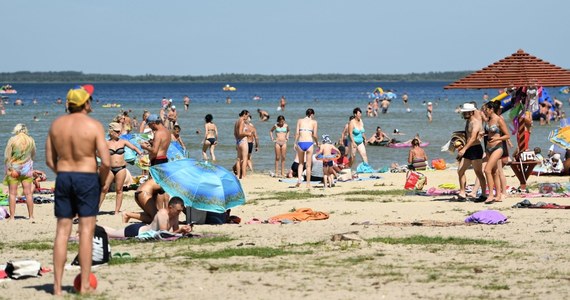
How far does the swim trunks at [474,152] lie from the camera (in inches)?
552

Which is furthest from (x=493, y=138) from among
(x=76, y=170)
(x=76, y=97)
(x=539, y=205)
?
(x=76, y=170)

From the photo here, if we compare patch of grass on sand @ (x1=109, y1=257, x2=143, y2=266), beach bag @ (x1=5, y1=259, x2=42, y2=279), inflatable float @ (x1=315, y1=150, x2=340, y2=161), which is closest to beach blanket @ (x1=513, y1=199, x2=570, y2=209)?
inflatable float @ (x1=315, y1=150, x2=340, y2=161)

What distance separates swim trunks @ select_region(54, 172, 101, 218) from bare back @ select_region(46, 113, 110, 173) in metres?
0.06

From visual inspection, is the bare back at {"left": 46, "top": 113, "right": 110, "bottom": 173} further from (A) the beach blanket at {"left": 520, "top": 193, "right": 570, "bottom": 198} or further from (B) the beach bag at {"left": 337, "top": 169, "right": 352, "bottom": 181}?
(B) the beach bag at {"left": 337, "top": 169, "right": 352, "bottom": 181}

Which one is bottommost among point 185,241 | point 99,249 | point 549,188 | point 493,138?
point 185,241

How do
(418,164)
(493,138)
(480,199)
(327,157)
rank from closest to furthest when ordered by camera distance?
(493,138), (480,199), (327,157), (418,164)

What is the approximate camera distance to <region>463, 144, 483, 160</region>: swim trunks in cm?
1402

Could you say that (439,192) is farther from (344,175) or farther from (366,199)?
(344,175)

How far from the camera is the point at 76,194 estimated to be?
741 cm

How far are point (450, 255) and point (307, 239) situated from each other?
176 cm

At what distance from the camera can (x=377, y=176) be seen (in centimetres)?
2009

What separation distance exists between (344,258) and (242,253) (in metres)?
1.00

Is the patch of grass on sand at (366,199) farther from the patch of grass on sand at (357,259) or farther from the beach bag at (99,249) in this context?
the beach bag at (99,249)

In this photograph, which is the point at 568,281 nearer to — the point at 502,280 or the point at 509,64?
the point at 502,280
